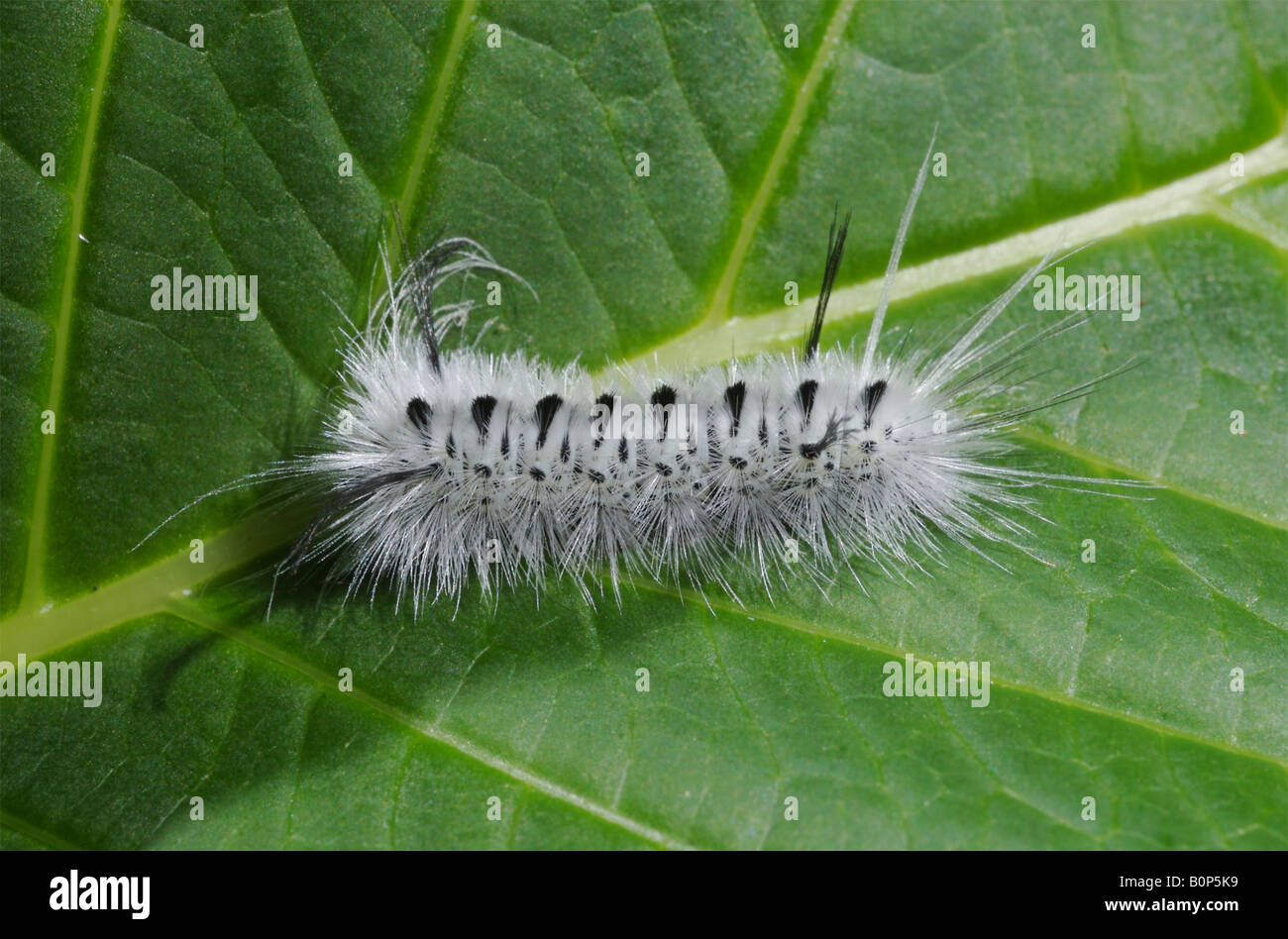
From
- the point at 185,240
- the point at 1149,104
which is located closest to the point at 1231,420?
the point at 1149,104

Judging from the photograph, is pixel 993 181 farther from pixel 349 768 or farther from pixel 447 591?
pixel 349 768

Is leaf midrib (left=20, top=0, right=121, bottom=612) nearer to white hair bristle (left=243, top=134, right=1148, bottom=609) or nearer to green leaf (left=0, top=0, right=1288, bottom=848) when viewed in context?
green leaf (left=0, top=0, right=1288, bottom=848)

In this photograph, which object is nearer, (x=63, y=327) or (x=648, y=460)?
(x=63, y=327)

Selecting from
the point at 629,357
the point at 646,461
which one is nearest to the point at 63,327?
the point at 629,357

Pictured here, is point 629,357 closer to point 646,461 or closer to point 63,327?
point 646,461

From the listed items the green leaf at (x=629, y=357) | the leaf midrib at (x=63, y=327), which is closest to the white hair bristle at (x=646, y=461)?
the green leaf at (x=629, y=357)

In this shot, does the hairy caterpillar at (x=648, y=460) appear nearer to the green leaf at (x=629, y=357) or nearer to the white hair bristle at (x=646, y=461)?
the white hair bristle at (x=646, y=461)
